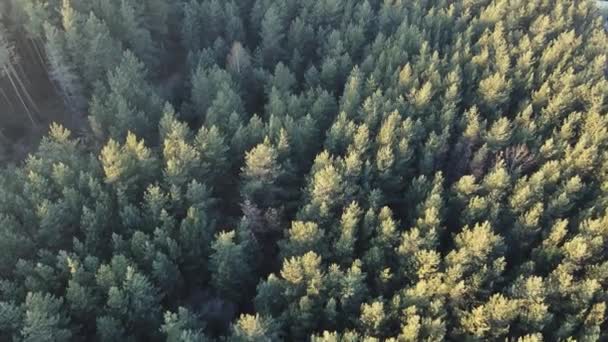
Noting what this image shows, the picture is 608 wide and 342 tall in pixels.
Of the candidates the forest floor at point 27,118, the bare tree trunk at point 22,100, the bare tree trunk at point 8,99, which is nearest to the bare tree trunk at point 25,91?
the forest floor at point 27,118

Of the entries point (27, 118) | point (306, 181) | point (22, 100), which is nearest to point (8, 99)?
point (22, 100)

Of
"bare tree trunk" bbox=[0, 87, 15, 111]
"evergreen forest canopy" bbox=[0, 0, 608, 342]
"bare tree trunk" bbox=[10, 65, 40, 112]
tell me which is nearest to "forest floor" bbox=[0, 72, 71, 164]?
"bare tree trunk" bbox=[0, 87, 15, 111]

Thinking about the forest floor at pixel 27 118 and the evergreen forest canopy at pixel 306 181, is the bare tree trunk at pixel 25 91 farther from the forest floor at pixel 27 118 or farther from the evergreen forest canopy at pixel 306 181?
the evergreen forest canopy at pixel 306 181

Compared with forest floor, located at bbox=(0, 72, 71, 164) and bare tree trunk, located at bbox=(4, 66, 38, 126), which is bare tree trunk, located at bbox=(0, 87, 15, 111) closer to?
forest floor, located at bbox=(0, 72, 71, 164)

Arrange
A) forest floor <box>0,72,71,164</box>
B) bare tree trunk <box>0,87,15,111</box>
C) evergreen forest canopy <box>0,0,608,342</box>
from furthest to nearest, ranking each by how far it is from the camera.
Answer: bare tree trunk <box>0,87,15,111</box> < forest floor <box>0,72,71,164</box> < evergreen forest canopy <box>0,0,608,342</box>

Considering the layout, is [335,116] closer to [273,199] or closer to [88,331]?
[273,199]

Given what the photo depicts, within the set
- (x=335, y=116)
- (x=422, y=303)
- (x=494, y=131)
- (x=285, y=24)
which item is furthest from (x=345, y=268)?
(x=285, y=24)

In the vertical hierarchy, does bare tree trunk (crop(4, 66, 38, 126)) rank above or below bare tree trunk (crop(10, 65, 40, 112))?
below

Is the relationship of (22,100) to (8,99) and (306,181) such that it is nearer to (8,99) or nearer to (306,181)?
(8,99)
